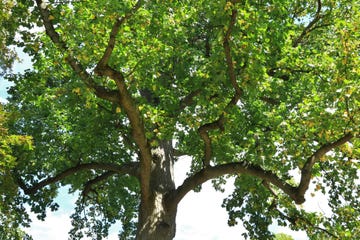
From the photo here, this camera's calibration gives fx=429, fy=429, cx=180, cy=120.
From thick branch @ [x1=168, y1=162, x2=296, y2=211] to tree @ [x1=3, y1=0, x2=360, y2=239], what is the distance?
0.11 feet

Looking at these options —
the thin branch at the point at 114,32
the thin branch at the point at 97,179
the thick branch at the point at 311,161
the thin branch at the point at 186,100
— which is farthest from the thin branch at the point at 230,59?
the thin branch at the point at 97,179

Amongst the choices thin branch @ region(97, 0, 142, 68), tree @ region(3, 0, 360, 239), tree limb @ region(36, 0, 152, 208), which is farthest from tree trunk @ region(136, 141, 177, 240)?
thin branch @ region(97, 0, 142, 68)

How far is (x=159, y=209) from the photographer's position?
12.9 metres

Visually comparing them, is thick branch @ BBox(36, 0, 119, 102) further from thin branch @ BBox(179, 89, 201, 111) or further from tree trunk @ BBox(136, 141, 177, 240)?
tree trunk @ BBox(136, 141, 177, 240)

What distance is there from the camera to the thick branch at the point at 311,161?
1044 centimetres

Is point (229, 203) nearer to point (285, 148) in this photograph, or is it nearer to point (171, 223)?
point (171, 223)

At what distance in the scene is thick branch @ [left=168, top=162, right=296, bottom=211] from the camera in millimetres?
11719

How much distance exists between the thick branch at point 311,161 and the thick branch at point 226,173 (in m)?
0.35

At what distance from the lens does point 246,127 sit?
12.6 metres

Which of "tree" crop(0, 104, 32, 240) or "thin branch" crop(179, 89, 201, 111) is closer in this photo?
"tree" crop(0, 104, 32, 240)

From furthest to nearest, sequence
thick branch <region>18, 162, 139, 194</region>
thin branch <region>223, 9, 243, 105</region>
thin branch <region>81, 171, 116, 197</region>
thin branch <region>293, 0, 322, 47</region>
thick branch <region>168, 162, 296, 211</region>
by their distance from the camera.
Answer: thin branch <region>81, 171, 116, 197</region>, thin branch <region>293, 0, 322, 47</region>, thick branch <region>18, 162, 139, 194</region>, thick branch <region>168, 162, 296, 211</region>, thin branch <region>223, 9, 243, 105</region>

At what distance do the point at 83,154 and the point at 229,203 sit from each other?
6.55 metres

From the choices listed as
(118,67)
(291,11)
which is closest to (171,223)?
(118,67)

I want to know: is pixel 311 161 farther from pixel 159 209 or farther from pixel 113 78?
pixel 113 78
